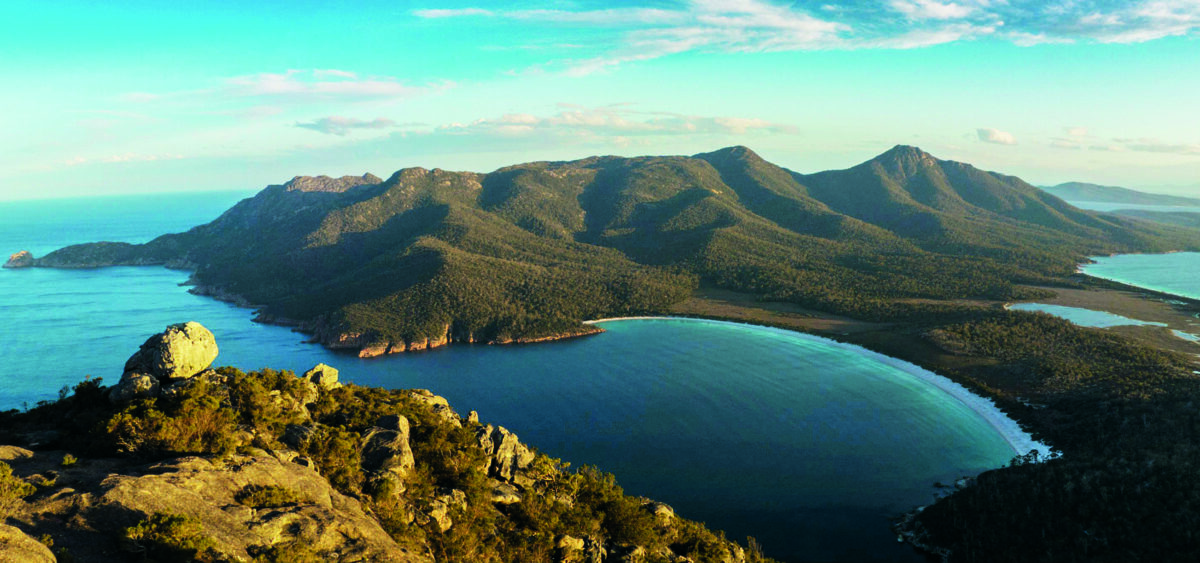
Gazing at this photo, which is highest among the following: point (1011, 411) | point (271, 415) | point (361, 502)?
point (271, 415)

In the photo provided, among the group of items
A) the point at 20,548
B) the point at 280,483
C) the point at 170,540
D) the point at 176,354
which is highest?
the point at 176,354

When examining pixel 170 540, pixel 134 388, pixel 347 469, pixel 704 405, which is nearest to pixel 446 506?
pixel 347 469

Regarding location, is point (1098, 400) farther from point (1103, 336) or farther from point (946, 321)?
point (946, 321)

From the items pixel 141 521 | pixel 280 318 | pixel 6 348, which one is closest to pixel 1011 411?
pixel 141 521

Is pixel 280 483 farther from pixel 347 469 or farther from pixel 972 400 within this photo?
pixel 972 400

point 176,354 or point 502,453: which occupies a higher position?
point 176,354

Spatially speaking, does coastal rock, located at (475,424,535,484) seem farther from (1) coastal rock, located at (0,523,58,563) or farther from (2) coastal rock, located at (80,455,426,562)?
(1) coastal rock, located at (0,523,58,563)

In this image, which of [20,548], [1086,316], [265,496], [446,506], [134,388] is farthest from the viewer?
[1086,316]
